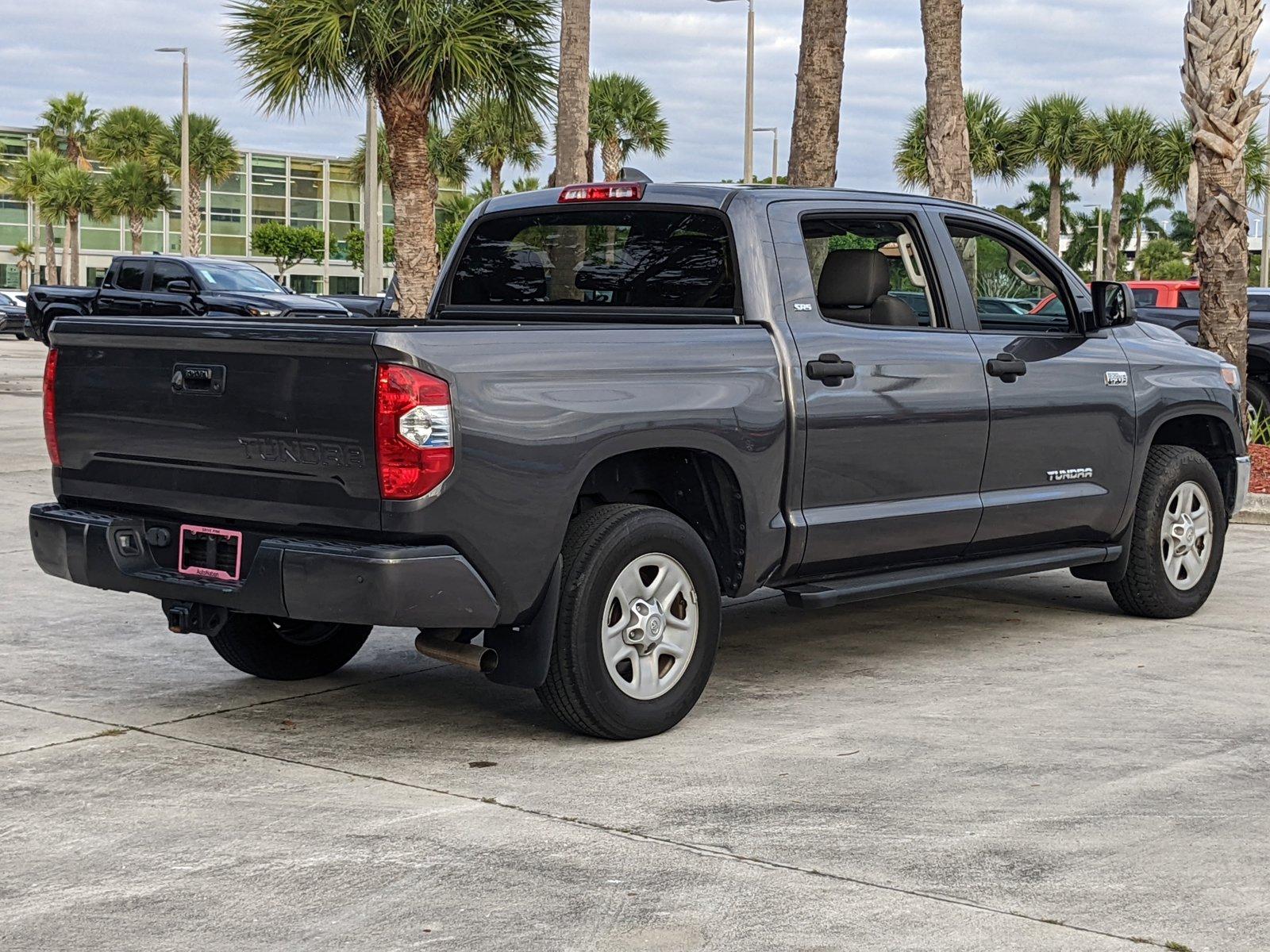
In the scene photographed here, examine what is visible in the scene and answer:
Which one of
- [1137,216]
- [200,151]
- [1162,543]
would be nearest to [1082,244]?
[1137,216]

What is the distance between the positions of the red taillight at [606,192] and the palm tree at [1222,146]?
8.55 m

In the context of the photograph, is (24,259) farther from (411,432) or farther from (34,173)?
(411,432)

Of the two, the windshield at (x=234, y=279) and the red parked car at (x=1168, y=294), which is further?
the windshield at (x=234, y=279)

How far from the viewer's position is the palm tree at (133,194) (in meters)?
73.7

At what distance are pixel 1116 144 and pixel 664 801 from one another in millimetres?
59505

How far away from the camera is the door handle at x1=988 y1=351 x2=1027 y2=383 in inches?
280

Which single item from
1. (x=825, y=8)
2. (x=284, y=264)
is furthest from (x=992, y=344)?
(x=284, y=264)

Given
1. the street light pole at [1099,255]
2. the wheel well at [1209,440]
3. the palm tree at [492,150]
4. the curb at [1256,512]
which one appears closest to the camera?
the wheel well at [1209,440]

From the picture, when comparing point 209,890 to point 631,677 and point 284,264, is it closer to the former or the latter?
point 631,677

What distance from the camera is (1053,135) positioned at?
202ft

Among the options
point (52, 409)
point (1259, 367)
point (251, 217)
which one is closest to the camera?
point (52, 409)

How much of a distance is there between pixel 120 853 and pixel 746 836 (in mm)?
1695

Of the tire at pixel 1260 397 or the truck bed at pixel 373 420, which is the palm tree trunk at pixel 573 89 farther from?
the truck bed at pixel 373 420

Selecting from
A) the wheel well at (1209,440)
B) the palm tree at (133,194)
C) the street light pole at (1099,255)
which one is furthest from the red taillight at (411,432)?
the street light pole at (1099,255)
